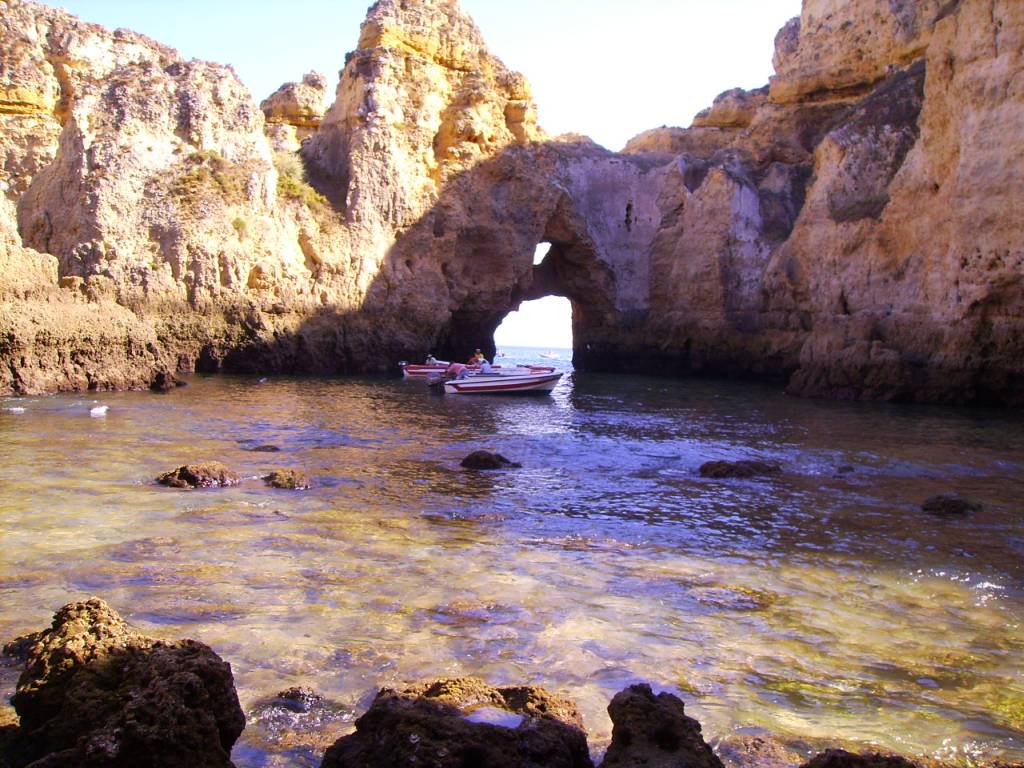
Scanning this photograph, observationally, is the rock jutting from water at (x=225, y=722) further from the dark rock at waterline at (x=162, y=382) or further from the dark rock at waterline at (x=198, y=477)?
the dark rock at waterline at (x=162, y=382)

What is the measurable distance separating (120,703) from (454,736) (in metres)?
1.33

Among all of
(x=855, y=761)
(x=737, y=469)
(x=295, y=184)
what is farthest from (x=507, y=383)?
(x=855, y=761)

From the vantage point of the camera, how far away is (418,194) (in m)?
36.0

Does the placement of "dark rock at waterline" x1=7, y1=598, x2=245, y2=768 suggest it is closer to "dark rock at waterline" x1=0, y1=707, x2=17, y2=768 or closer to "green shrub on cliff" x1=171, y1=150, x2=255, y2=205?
"dark rock at waterline" x1=0, y1=707, x2=17, y2=768

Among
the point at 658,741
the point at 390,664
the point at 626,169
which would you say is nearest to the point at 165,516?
the point at 390,664

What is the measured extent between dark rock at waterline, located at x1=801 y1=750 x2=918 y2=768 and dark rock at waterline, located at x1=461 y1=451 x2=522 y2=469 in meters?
9.34

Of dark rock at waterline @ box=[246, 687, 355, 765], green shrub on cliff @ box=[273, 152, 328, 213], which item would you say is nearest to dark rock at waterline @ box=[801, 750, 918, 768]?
dark rock at waterline @ box=[246, 687, 355, 765]

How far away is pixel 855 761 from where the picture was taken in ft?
10.2

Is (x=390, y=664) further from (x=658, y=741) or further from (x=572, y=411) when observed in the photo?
(x=572, y=411)

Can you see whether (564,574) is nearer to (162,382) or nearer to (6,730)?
(6,730)

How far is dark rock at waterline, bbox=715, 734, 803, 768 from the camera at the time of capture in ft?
12.6

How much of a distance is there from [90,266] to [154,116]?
20.4ft

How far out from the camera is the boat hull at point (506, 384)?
88.0 ft

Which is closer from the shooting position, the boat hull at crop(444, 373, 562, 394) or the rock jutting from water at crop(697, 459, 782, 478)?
the rock jutting from water at crop(697, 459, 782, 478)
